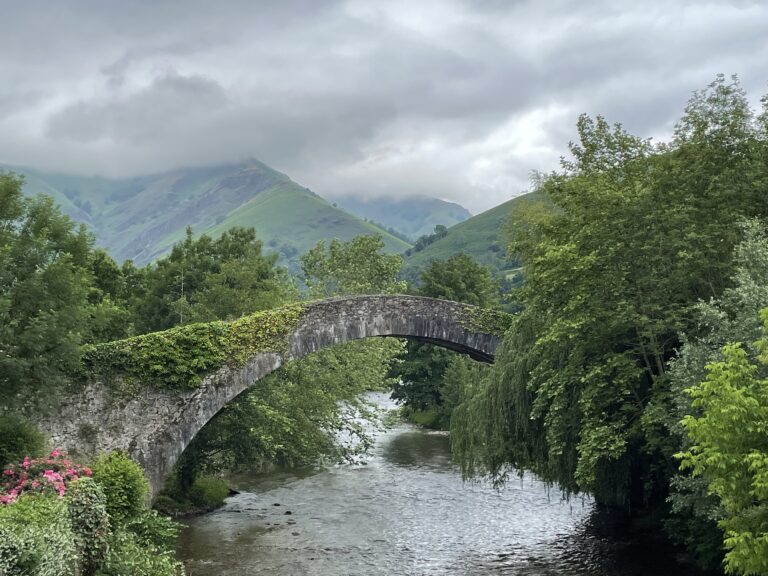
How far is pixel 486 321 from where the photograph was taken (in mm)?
23656

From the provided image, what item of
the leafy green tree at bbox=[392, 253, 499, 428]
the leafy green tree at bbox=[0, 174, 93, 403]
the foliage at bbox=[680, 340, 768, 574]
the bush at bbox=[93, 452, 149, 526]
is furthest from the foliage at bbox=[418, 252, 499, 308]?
the foliage at bbox=[680, 340, 768, 574]

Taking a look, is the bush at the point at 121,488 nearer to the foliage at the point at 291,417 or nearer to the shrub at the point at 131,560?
the shrub at the point at 131,560

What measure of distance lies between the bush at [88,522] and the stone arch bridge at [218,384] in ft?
18.1

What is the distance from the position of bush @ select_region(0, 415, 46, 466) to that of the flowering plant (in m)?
0.33

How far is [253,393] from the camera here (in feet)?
81.6

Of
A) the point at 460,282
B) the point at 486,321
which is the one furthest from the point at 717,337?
the point at 460,282

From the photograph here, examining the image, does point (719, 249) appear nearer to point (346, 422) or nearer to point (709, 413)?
point (709, 413)

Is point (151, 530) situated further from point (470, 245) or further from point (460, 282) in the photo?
point (470, 245)

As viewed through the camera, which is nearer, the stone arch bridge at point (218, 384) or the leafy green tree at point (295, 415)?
the stone arch bridge at point (218, 384)

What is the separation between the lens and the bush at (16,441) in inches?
581

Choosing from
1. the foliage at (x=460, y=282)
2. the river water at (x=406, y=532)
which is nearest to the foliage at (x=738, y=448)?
the river water at (x=406, y=532)

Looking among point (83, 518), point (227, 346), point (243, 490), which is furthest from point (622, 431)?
point (243, 490)

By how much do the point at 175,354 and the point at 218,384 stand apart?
1460mm

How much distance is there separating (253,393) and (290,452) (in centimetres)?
242
